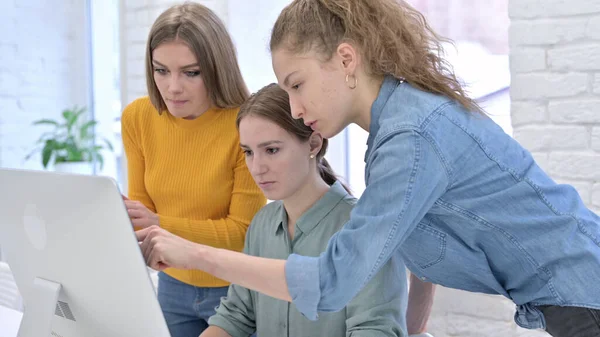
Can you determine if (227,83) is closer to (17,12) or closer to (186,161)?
(186,161)

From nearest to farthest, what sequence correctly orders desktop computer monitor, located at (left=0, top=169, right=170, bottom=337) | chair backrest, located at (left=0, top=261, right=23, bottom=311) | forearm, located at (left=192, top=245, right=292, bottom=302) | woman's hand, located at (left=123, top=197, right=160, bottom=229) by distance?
desktop computer monitor, located at (left=0, top=169, right=170, bottom=337), forearm, located at (left=192, top=245, right=292, bottom=302), woman's hand, located at (left=123, top=197, right=160, bottom=229), chair backrest, located at (left=0, top=261, right=23, bottom=311)

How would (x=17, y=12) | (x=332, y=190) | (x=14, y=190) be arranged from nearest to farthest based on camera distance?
(x=14, y=190), (x=332, y=190), (x=17, y=12)

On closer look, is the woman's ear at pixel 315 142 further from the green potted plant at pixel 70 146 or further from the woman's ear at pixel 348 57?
the green potted plant at pixel 70 146

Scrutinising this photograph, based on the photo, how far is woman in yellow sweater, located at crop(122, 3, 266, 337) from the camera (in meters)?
1.81

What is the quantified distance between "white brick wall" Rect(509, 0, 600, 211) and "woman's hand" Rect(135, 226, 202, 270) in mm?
1253

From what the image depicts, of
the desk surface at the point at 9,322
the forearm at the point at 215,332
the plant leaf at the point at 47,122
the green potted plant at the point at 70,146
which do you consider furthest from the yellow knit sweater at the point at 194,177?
the plant leaf at the point at 47,122

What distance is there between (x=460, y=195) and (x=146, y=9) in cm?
244

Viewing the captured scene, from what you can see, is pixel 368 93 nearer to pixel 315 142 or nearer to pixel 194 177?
pixel 315 142

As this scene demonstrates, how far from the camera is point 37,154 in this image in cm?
477

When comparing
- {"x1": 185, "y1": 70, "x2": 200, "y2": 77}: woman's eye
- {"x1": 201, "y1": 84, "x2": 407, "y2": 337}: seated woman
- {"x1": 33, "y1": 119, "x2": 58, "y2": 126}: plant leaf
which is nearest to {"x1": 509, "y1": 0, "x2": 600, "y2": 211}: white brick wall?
{"x1": 201, "y1": 84, "x2": 407, "y2": 337}: seated woman

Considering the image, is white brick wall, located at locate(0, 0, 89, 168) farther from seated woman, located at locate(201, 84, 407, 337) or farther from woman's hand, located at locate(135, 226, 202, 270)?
woman's hand, located at locate(135, 226, 202, 270)

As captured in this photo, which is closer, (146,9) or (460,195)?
(460,195)

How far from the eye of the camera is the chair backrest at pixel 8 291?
227cm

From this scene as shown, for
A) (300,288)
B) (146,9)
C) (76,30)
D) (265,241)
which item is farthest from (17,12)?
(300,288)
